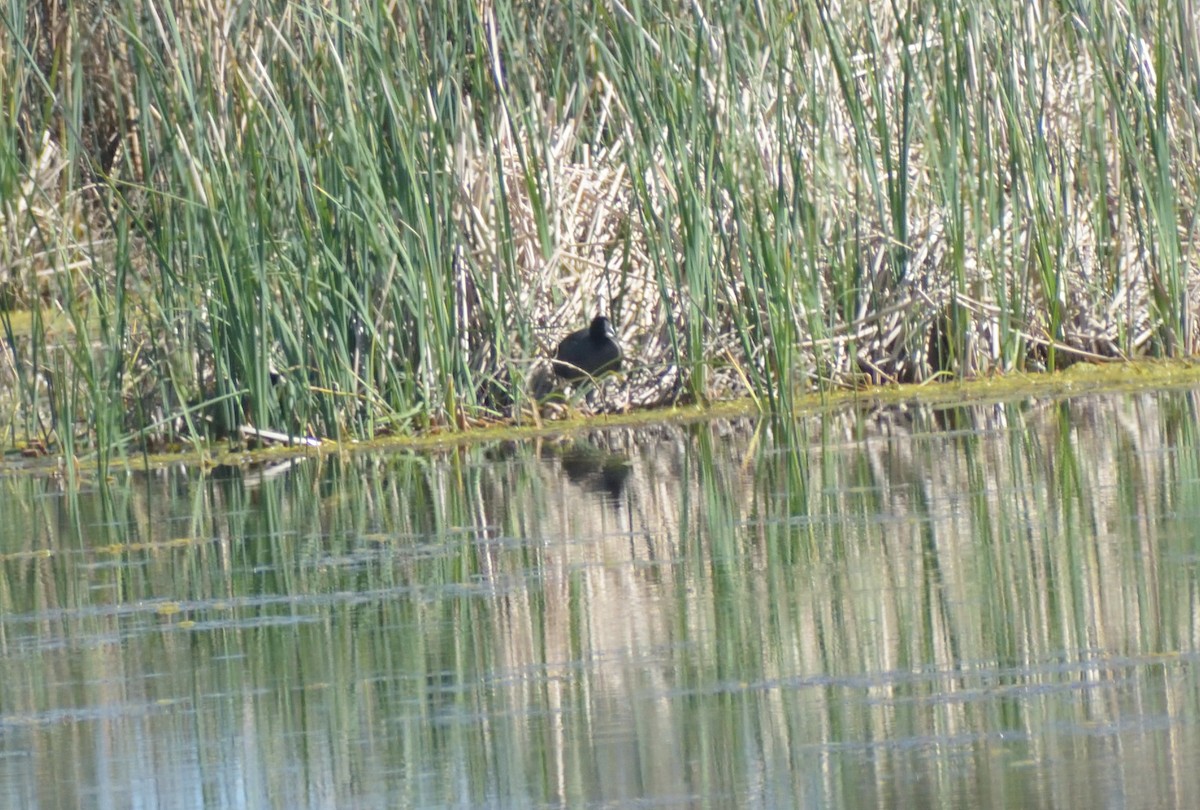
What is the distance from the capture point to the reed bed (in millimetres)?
8844

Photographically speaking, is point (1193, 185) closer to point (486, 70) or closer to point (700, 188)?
point (700, 188)

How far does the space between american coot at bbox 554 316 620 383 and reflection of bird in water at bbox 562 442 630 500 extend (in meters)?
0.66

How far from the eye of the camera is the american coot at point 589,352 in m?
9.66

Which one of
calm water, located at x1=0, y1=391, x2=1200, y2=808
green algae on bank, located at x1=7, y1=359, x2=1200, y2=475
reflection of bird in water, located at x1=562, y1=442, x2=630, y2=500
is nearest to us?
calm water, located at x1=0, y1=391, x2=1200, y2=808

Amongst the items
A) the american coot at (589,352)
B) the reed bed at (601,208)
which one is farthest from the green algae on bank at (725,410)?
the american coot at (589,352)

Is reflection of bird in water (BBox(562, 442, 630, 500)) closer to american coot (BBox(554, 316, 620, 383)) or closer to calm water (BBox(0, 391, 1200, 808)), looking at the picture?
calm water (BBox(0, 391, 1200, 808))

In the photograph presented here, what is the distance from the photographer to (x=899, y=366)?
10023 millimetres

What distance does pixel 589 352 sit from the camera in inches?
381

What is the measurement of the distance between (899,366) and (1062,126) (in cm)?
156

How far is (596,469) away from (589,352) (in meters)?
1.61

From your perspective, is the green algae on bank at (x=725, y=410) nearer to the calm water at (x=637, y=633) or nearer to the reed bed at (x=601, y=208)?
the reed bed at (x=601, y=208)

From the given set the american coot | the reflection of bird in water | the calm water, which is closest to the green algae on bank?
the american coot

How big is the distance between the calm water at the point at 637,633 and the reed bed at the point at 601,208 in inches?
39.2

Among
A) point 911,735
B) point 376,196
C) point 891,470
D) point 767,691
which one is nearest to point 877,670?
point 767,691
